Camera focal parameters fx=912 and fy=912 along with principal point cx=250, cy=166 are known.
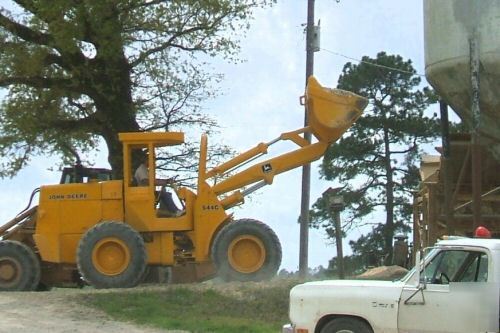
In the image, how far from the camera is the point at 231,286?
17766 millimetres

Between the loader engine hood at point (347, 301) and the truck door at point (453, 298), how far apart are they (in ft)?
0.52

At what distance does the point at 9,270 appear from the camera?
1892 centimetres

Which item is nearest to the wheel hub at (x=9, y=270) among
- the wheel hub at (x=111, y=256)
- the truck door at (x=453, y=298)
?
the wheel hub at (x=111, y=256)

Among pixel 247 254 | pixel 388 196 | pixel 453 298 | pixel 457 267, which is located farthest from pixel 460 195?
pixel 388 196

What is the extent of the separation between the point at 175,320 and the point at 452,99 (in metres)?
6.69

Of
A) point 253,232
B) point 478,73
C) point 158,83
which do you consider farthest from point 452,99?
point 158,83

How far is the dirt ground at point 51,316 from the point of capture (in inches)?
583

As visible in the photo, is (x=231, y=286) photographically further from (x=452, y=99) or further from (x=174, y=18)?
(x=174, y=18)

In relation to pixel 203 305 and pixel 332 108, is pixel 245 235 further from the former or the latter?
pixel 332 108

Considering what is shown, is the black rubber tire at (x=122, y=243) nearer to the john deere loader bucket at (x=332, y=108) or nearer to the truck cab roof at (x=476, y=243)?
the john deere loader bucket at (x=332, y=108)

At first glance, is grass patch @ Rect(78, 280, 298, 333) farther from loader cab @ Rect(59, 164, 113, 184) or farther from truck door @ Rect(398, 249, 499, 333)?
truck door @ Rect(398, 249, 499, 333)

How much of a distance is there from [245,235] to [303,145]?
256 cm

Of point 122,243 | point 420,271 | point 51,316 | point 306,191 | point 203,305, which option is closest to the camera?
point 420,271

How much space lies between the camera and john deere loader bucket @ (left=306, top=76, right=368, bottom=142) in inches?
739
